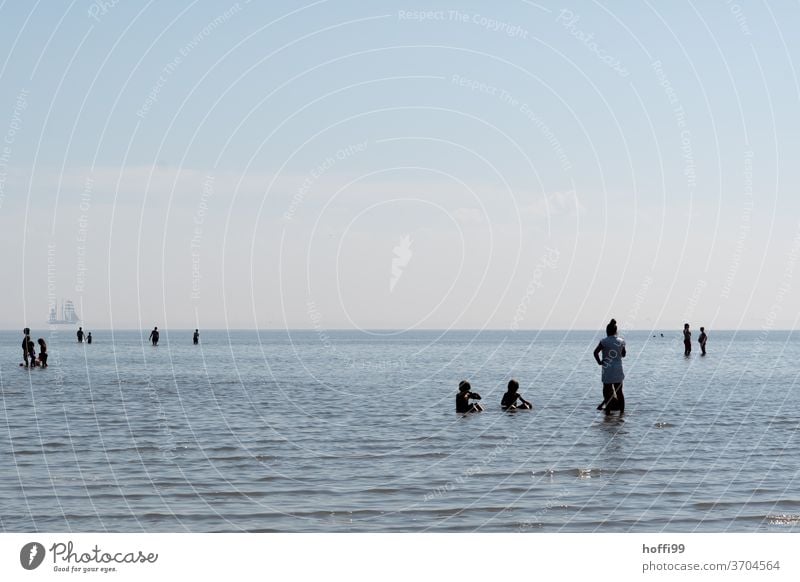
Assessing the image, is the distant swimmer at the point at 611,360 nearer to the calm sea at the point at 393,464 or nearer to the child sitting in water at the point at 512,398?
the calm sea at the point at 393,464

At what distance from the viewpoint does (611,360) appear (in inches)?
941

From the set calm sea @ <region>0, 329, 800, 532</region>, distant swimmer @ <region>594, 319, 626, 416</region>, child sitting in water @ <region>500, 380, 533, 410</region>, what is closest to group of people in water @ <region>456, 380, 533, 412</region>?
child sitting in water @ <region>500, 380, 533, 410</region>

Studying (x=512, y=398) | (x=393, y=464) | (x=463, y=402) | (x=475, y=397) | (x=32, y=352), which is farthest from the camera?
(x=32, y=352)

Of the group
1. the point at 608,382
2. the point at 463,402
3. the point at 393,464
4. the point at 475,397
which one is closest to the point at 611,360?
the point at 608,382

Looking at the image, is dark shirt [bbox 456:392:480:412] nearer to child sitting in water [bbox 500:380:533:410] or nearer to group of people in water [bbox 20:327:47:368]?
child sitting in water [bbox 500:380:533:410]

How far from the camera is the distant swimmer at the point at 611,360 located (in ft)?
77.4

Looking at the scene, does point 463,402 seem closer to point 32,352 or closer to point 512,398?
point 512,398

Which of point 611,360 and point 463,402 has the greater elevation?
point 611,360

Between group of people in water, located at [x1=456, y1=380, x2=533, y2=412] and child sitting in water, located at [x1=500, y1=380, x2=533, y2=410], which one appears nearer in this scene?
group of people in water, located at [x1=456, y1=380, x2=533, y2=412]

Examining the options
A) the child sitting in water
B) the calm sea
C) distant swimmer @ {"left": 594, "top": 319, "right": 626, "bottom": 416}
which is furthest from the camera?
the child sitting in water

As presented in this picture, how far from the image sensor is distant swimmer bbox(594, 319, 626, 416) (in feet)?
77.4

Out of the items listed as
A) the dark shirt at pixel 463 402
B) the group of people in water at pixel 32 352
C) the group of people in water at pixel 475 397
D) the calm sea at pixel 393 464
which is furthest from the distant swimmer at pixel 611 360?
the group of people in water at pixel 32 352

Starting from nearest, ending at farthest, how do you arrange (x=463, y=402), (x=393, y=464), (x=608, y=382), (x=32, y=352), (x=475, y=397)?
(x=393, y=464) < (x=608, y=382) < (x=463, y=402) < (x=475, y=397) < (x=32, y=352)

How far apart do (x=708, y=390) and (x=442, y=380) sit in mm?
13449
